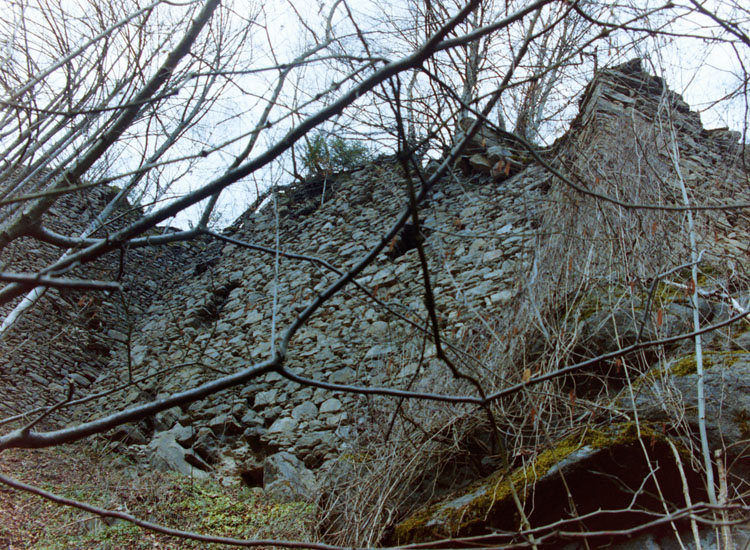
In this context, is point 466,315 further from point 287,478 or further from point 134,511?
point 134,511

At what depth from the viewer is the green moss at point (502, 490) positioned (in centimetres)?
201

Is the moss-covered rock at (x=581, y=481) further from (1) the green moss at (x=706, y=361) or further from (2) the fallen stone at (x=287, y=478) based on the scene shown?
(2) the fallen stone at (x=287, y=478)

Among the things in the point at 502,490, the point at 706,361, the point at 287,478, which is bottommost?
the point at 287,478

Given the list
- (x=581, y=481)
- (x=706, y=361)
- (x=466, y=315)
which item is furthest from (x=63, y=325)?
(x=706, y=361)

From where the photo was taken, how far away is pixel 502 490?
81.7 inches

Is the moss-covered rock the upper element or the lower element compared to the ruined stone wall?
lower

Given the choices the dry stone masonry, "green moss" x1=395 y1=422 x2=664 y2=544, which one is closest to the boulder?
the dry stone masonry

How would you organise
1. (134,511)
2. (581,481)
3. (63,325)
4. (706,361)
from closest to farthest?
(581,481) < (706,361) < (134,511) < (63,325)

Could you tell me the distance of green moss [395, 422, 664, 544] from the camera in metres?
2.01

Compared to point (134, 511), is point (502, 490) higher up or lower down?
higher up

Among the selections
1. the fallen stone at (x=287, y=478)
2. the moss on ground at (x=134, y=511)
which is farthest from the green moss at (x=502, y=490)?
the fallen stone at (x=287, y=478)

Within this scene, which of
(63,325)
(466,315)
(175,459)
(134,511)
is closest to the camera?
(134,511)

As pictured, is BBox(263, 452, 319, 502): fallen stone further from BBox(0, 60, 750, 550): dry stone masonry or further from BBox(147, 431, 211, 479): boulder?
BBox(147, 431, 211, 479): boulder

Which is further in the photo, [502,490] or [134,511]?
[134,511]
